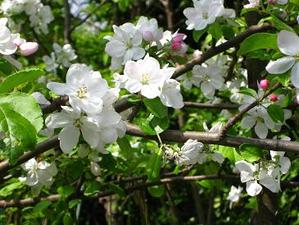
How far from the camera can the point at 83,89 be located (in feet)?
4.14

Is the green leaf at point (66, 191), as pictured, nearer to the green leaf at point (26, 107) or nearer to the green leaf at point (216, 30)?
the green leaf at point (216, 30)

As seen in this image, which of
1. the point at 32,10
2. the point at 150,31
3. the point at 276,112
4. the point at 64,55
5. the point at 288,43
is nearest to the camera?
the point at 288,43

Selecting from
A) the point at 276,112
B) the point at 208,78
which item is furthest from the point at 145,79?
the point at 208,78

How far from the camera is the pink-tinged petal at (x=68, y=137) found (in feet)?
4.19

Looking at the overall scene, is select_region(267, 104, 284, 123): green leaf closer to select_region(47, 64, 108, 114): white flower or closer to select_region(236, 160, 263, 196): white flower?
select_region(236, 160, 263, 196): white flower

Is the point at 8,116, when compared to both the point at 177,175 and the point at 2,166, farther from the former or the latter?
the point at 177,175

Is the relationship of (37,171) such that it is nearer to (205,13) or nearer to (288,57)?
(205,13)

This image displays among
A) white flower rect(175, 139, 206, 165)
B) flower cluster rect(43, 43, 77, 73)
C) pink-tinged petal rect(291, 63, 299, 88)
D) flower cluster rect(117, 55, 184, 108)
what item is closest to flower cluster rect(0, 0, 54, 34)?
flower cluster rect(43, 43, 77, 73)

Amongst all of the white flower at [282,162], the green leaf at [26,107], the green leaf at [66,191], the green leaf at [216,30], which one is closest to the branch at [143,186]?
the green leaf at [66,191]

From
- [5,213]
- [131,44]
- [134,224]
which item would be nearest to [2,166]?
[131,44]

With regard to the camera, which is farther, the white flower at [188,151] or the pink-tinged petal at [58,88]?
the white flower at [188,151]

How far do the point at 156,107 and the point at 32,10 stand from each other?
161 cm

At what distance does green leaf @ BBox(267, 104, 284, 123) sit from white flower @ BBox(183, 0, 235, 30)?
402 mm

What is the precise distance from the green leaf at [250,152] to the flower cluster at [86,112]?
295 millimetres
